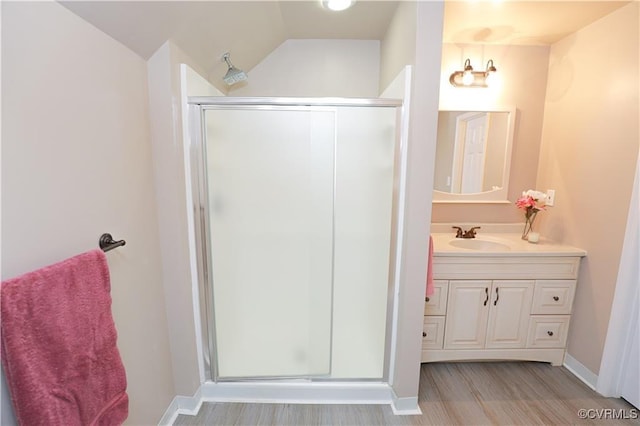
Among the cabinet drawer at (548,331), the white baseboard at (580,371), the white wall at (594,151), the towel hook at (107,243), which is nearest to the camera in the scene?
the towel hook at (107,243)

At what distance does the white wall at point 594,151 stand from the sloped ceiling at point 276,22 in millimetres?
190

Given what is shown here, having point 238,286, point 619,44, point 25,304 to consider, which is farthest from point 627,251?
point 25,304

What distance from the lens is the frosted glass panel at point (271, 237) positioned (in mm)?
1614

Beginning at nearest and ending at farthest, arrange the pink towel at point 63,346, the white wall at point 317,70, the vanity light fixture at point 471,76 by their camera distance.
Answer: the pink towel at point 63,346, the vanity light fixture at point 471,76, the white wall at point 317,70

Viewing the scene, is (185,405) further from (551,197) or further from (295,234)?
(551,197)

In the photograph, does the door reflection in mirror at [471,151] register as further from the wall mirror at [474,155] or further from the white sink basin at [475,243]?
the white sink basin at [475,243]

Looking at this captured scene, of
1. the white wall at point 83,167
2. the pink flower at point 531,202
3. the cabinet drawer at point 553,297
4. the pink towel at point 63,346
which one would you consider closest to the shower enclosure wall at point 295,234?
the white wall at point 83,167

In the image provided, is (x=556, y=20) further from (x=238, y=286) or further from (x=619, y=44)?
(x=238, y=286)

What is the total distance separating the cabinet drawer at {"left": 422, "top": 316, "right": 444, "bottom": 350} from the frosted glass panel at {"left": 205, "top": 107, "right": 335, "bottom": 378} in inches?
27.8

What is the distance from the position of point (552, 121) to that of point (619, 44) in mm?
576

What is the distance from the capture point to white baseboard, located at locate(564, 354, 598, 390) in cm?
188

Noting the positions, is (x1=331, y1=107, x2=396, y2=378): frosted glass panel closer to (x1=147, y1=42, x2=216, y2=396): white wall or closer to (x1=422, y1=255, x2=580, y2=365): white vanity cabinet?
(x1=422, y1=255, x2=580, y2=365): white vanity cabinet

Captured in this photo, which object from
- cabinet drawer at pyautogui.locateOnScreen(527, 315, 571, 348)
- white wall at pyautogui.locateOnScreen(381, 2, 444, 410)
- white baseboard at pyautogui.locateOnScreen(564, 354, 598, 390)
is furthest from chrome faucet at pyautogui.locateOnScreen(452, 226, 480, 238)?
white baseboard at pyautogui.locateOnScreen(564, 354, 598, 390)

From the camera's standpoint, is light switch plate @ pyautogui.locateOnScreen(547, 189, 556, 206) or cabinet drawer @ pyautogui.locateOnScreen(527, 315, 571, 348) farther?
light switch plate @ pyautogui.locateOnScreen(547, 189, 556, 206)
